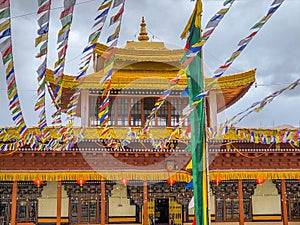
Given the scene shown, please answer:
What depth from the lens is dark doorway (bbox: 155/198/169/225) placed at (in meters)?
19.8

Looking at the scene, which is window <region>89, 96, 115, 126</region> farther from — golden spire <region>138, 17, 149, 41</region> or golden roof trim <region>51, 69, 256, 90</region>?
golden spire <region>138, 17, 149, 41</region>

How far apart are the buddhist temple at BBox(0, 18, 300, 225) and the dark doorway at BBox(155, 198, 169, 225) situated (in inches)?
2.1

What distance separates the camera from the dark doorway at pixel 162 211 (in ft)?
64.8

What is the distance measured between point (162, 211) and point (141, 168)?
4.51 m

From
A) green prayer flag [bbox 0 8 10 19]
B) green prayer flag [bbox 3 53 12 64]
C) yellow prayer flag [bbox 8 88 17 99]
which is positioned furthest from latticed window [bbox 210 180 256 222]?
green prayer flag [bbox 0 8 10 19]

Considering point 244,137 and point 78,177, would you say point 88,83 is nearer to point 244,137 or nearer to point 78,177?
point 78,177

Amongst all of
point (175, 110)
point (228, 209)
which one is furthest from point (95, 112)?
point (228, 209)

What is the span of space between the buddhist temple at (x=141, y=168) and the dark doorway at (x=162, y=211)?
53mm

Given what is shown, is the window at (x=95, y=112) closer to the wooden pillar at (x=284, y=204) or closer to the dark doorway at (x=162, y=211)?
the dark doorway at (x=162, y=211)

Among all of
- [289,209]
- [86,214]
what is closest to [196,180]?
[86,214]

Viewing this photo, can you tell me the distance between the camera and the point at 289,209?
1889cm

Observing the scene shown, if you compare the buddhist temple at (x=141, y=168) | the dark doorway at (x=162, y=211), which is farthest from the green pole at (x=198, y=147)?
the dark doorway at (x=162, y=211)

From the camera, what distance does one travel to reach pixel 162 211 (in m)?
20.0

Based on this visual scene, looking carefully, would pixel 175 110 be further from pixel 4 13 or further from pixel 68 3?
pixel 4 13
